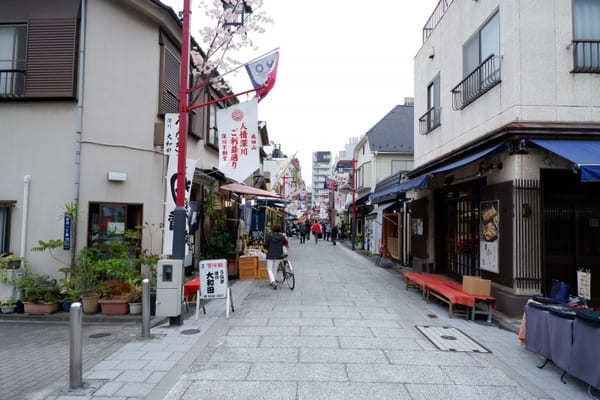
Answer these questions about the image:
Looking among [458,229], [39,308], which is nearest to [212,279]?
[39,308]

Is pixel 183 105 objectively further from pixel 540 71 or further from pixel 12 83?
pixel 540 71

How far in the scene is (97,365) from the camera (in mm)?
5613

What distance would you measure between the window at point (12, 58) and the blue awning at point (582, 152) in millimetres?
12333

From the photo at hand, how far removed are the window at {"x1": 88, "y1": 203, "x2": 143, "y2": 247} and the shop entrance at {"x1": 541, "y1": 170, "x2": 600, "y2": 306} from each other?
9.97 m

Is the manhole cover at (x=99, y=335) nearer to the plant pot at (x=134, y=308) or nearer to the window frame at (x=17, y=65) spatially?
the plant pot at (x=134, y=308)

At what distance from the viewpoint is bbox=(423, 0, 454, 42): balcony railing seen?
13.2m

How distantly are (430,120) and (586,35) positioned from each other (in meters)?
6.05

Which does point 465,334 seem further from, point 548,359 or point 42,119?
point 42,119

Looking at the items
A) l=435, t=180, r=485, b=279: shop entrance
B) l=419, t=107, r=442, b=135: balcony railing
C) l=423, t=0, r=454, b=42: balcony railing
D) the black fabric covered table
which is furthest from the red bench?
l=423, t=0, r=454, b=42: balcony railing

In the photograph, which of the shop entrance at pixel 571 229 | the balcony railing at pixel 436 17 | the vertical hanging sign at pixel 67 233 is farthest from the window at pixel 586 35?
the vertical hanging sign at pixel 67 233

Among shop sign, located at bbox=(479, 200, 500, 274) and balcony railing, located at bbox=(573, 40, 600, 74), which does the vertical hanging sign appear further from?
balcony railing, located at bbox=(573, 40, 600, 74)

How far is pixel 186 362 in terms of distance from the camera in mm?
5719

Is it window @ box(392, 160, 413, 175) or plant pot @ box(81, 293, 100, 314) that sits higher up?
window @ box(392, 160, 413, 175)

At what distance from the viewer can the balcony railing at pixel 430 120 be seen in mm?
13310
